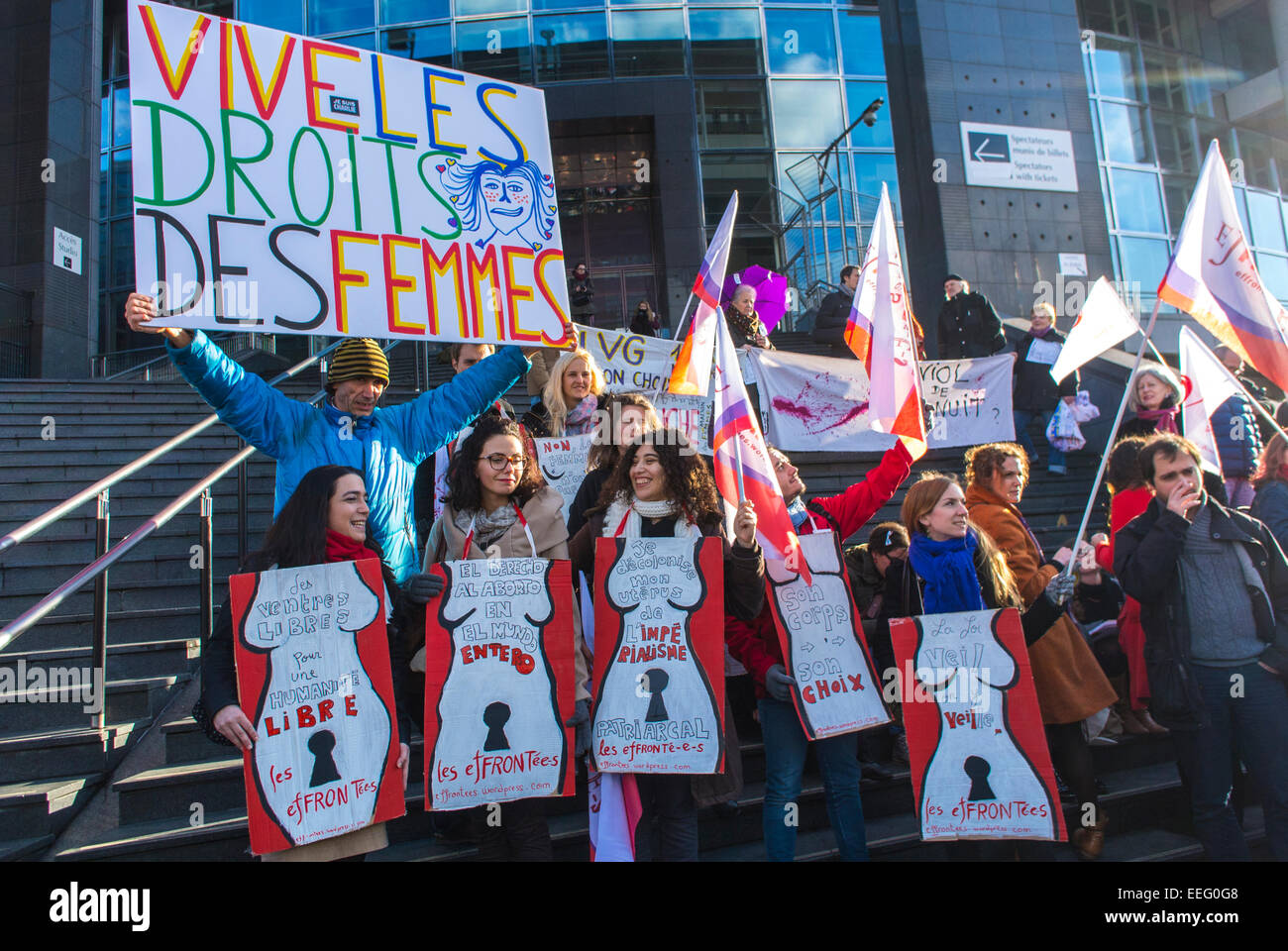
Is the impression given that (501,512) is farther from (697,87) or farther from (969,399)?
(697,87)

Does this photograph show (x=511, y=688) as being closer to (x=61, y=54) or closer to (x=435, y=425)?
(x=435, y=425)

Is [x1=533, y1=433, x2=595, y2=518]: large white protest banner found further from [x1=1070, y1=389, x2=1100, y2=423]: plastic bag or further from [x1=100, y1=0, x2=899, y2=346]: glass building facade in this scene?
[x1=100, y1=0, x2=899, y2=346]: glass building facade

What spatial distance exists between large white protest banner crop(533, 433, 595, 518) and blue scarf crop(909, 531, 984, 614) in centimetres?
226

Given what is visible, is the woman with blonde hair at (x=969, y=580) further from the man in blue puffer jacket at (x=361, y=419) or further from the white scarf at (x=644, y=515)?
the man in blue puffer jacket at (x=361, y=419)

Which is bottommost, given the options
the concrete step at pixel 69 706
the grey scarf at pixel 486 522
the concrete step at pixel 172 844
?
the concrete step at pixel 172 844

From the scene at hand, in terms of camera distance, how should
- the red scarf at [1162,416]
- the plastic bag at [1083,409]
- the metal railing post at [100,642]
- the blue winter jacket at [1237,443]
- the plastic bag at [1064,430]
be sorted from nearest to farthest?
the metal railing post at [100,642]
the blue winter jacket at [1237,443]
the red scarf at [1162,416]
the plastic bag at [1064,430]
the plastic bag at [1083,409]

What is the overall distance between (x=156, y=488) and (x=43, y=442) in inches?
52.9

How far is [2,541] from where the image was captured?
342cm

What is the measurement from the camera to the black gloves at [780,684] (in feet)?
11.5

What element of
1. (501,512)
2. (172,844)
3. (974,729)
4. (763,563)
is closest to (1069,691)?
(974,729)

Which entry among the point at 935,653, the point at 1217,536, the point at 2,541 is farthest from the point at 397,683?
the point at 1217,536

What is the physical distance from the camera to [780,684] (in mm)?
3508

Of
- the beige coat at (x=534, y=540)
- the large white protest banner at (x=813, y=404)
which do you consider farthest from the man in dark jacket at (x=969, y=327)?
the beige coat at (x=534, y=540)
